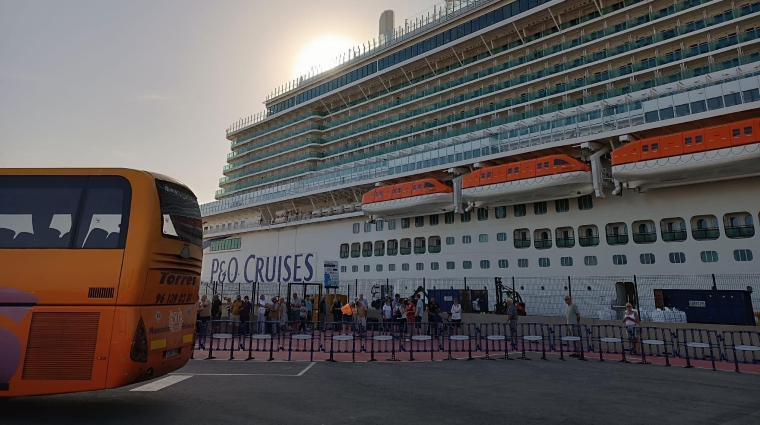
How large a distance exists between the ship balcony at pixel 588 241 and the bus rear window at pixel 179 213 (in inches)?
758

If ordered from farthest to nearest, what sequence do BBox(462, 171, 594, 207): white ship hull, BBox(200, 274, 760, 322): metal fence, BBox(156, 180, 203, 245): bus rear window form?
BBox(462, 171, 594, 207): white ship hull
BBox(200, 274, 760, 322): metal fence
BBox(156, 180, 203, 245): bus rear window

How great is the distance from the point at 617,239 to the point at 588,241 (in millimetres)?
1261

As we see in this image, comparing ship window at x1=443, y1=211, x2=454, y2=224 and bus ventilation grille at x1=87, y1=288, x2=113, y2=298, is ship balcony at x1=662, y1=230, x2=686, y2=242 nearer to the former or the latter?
ship window at x1=443, y1=211, x2=454, y2=224

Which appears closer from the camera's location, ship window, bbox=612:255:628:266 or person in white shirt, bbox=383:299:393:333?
person in white shirt, bbox=383:299:393:333

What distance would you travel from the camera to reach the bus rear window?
5.63 meters

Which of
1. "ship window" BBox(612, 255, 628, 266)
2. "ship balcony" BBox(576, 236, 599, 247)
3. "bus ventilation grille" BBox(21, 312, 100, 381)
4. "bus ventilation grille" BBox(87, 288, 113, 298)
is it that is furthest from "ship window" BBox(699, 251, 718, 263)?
"bus ventilation grille" BBox(21, 312, 100, 381)

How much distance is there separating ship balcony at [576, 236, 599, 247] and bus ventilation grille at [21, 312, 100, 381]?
20.8 m

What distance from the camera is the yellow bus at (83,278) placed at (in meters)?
5.00

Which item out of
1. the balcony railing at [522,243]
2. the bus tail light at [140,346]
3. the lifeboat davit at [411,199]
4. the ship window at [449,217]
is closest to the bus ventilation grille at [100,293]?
the bus tail light at [140,346]

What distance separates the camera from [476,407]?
6.06 metres

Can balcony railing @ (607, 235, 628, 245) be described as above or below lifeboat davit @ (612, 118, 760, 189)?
below

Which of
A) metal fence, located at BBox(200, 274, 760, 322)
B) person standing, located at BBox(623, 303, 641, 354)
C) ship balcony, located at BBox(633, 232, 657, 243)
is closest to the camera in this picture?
person standing, located at BBox(623, 303, 641, 354)

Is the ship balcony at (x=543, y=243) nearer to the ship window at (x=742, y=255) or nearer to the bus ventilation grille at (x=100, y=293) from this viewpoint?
the ship window at (x=742, y=255)

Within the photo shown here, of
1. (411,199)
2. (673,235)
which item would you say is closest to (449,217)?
(411,199)
